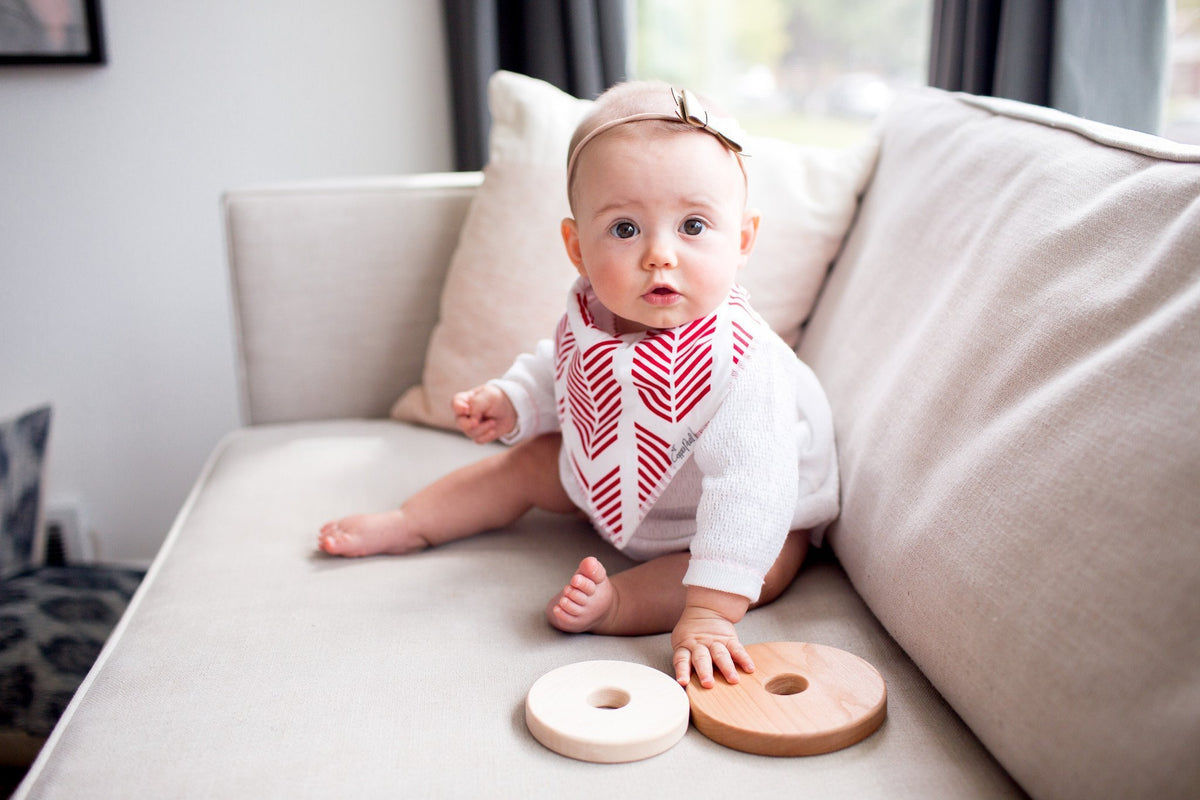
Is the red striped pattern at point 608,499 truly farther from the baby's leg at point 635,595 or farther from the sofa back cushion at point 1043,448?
the sofa back cushion at point 1043,448

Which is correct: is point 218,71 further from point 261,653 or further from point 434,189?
point 261,653

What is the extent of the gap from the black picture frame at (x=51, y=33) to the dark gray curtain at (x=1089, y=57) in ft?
5.76

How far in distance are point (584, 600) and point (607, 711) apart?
5.8 inches

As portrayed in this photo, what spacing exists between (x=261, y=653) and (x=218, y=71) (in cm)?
159

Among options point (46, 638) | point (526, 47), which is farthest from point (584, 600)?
point (526, 47)

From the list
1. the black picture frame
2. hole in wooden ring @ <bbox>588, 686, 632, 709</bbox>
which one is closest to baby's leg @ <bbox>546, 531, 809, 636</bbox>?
hole in wooden ring @ <bbox>588, 686, 632, 709</bbox>

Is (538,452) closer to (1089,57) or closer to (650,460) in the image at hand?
(650,460)

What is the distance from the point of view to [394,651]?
0.94 metres

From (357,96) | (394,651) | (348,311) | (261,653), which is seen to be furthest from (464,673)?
(357,96)

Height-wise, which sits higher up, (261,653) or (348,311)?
(348,311)

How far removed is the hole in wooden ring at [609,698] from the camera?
85 cm

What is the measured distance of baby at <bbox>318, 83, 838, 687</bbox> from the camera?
0.94 metres

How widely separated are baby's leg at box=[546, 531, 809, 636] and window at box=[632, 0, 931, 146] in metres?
1.40

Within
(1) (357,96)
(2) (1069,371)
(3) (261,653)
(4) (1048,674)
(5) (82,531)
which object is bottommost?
(5) (82,531)
